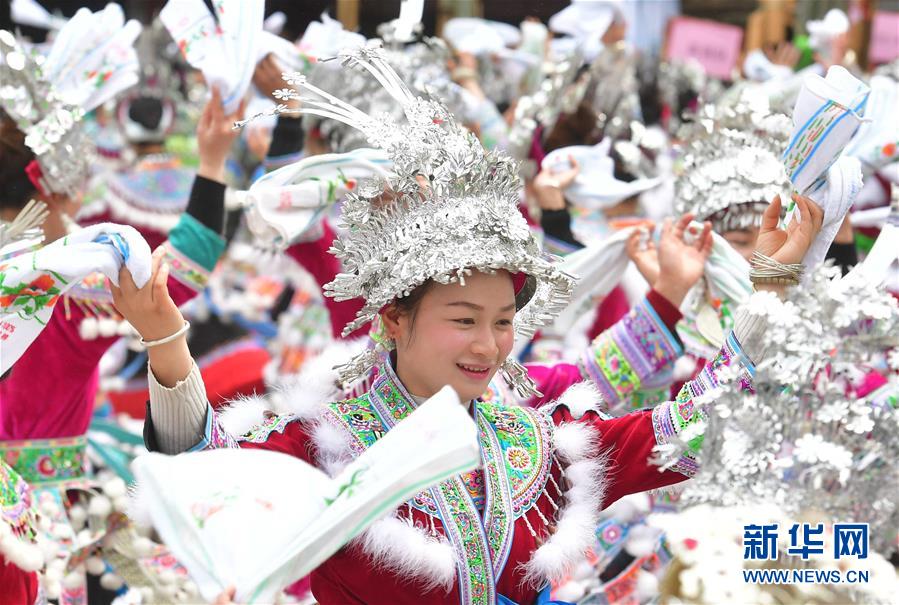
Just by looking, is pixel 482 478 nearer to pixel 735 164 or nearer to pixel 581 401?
pixel 581 401

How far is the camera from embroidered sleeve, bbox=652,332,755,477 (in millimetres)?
2307

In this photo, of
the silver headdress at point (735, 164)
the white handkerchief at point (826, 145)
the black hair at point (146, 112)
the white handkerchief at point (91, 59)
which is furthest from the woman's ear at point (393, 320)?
the black hair at point (146, 112)

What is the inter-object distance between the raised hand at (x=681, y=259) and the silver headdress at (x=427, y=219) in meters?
0.87

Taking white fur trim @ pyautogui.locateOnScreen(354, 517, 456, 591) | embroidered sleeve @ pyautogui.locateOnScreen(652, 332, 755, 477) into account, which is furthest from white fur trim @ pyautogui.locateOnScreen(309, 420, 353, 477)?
embroidered sleeve @ pyautogui.locateOnScreen(652, 332, 755, 477)

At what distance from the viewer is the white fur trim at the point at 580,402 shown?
2578 mm

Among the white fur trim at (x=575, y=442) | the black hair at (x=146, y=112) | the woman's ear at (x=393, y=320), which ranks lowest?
the black hair at (x=146, y=112)

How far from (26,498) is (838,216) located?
1725mm

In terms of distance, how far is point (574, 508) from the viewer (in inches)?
93.9

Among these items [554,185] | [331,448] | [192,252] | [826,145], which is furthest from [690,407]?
[554,185]

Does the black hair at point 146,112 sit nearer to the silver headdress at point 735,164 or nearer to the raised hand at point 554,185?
the raised hand at point 554,185

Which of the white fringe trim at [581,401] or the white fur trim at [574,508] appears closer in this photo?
the white fur trim at [574,508]

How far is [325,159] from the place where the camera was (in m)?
3.17

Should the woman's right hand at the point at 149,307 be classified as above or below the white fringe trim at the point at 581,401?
above

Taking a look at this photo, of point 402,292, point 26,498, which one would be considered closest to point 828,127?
point 402,292
